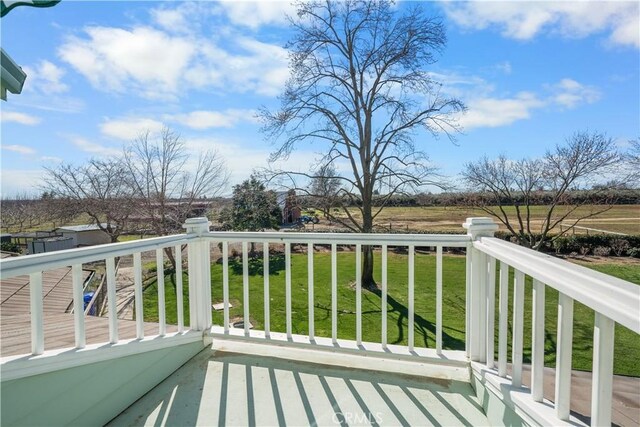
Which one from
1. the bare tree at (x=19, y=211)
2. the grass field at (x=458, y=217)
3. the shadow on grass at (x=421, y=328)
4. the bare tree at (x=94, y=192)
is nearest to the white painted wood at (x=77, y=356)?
the shadow on grass at (x=421, y=328)

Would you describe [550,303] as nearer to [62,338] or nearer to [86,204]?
[62,338]

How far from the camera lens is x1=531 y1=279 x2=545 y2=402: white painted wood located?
49.8 inches

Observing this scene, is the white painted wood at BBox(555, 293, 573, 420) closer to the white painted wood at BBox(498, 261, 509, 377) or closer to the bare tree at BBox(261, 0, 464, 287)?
the white painted wood at BBox(498, 261, 509, 377)

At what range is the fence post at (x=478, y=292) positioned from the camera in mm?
2006

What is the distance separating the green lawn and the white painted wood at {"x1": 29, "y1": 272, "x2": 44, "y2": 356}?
678 cm

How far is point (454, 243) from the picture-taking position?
7.04 feet

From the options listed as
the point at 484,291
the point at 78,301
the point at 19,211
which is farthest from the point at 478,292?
the point at 19,211

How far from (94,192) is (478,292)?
14.0 meters

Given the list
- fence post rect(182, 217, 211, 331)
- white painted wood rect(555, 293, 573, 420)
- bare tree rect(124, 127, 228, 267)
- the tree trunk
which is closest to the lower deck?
fence post rect(182, 217, 211, 331)

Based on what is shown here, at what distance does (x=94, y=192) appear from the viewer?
41.0 feet

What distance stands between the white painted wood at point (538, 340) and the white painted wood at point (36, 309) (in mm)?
2046

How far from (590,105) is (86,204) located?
615 inches

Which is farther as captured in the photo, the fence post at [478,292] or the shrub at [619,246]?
the shrub at [619,246]

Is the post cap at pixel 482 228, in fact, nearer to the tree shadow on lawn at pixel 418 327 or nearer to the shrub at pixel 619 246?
the tree shadow on lawn at pixel 418 327
